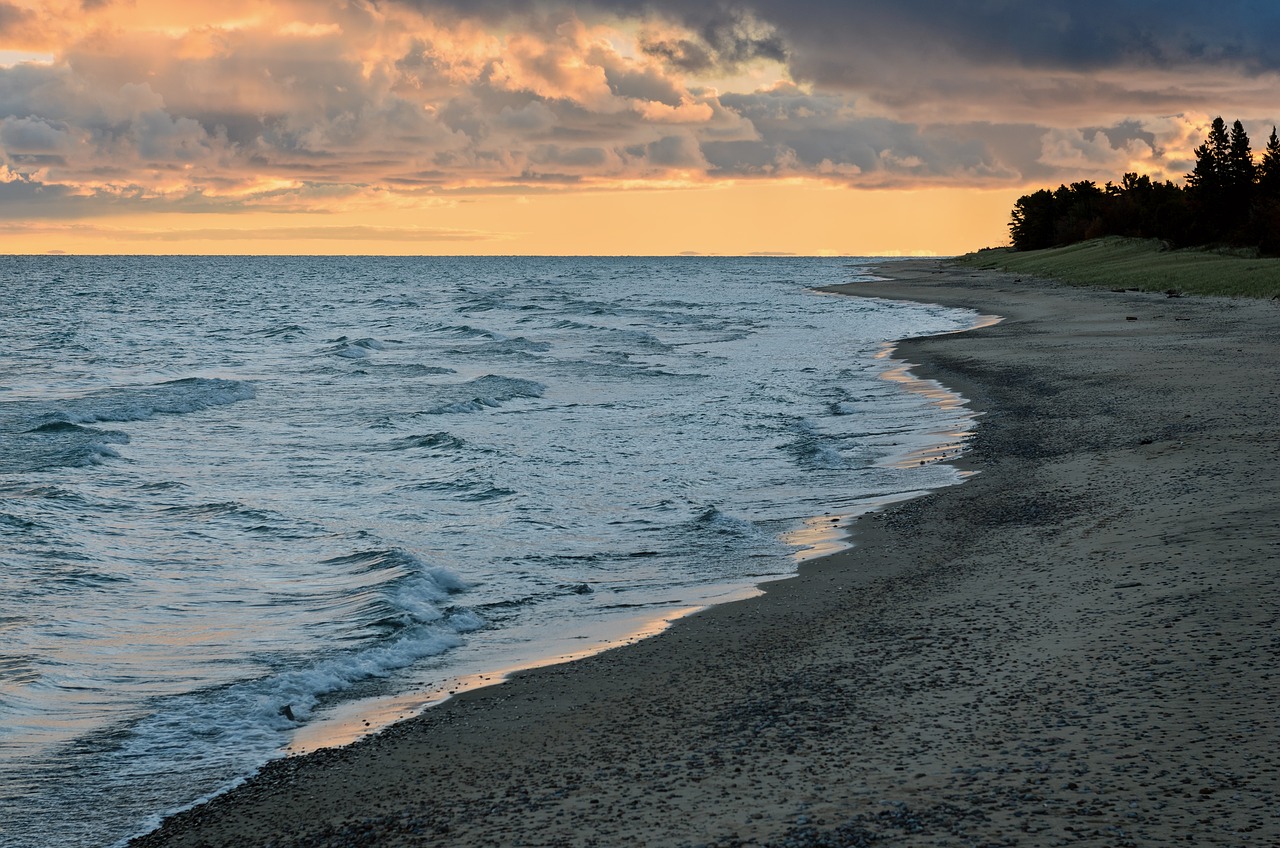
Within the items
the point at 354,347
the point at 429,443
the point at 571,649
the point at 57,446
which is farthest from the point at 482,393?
the point at 571,649

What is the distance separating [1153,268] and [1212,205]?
17.4m

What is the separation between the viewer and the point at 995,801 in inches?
215

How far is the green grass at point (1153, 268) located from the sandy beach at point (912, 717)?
37774 mm

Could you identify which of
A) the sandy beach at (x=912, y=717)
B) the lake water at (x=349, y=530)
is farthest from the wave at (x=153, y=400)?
the sandy beach at (x=912, y=717)

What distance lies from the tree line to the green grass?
2.11 m

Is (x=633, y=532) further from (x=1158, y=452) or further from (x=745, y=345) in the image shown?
(x=745, y=345)

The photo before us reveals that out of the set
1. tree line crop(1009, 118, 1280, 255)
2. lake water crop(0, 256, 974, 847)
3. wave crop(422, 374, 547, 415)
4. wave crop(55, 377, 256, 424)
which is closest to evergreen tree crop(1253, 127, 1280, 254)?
tree line crop(1009, 118, 1280, 255)

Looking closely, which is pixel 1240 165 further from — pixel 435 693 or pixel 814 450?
pixel 435 693

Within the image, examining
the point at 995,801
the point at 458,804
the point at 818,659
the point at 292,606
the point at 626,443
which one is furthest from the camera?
the point at 626,443

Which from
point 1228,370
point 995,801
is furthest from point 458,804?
point 1228,370

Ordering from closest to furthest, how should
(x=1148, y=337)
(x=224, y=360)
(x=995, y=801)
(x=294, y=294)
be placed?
(x=995, y=801) < (x=1148, y=337) < (x=224, y=360) < (x=294, y=294)

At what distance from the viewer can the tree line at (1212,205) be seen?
67438 mm

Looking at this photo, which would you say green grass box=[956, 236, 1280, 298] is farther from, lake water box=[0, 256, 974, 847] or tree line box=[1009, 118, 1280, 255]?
lake water box=[0, 256, 974, 847]

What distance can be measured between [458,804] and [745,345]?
40.0 metres
